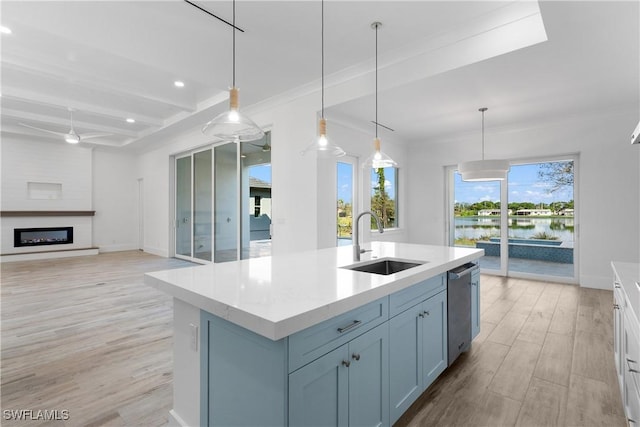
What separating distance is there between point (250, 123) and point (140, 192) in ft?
30.0

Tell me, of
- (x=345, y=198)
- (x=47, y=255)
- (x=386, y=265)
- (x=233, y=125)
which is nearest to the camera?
(x=233, y=125)

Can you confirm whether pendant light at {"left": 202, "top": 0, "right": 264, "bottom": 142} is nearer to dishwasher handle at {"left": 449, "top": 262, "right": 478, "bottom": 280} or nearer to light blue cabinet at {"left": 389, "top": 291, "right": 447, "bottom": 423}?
light blue cabinet at {"left": 389, "top": 291, "right": 447, "bottom": 423}

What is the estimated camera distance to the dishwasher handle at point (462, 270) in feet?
7.52

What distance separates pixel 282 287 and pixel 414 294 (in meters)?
0.83

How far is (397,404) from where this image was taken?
1.71m

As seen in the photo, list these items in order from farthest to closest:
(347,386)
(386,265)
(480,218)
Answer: (480,218) < (386,265) < (347,386)

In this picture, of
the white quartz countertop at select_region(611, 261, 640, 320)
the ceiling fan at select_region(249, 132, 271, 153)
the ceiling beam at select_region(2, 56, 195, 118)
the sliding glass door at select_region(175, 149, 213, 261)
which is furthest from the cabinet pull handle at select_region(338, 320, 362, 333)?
the sliding glass door at select_region(175, 149, 213, 261)

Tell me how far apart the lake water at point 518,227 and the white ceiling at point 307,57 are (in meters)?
1.76

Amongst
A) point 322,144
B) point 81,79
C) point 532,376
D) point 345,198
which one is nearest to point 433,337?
point 532,376

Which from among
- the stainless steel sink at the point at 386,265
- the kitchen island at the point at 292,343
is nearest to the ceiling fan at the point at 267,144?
the stainless steel sink at the point at 386,265

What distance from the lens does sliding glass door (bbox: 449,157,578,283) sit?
209 inches

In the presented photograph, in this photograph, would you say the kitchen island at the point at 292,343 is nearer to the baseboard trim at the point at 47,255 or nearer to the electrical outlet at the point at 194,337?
the electrical outlet at the point at 194,337

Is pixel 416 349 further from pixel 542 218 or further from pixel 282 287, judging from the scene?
pixel 542 218

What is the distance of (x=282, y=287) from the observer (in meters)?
1.51
